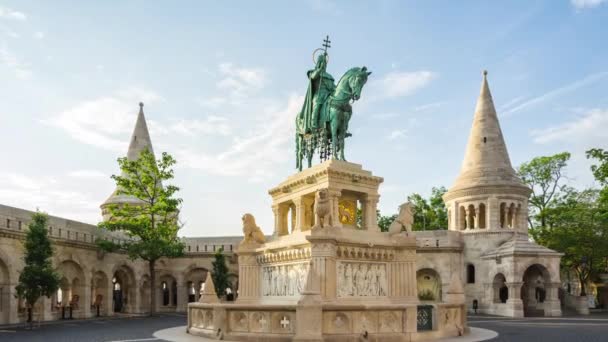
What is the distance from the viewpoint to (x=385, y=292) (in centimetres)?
1906

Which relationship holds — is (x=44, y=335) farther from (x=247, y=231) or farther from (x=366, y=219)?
(x=366, y=219)

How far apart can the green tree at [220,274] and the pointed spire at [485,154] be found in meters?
16.1

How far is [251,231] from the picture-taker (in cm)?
2138

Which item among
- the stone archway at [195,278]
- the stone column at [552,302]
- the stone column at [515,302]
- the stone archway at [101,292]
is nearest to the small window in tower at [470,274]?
the stone column at [515,302]

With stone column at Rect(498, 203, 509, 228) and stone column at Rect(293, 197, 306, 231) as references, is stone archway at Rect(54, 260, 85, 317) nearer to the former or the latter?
stone column at Rect(293, 197, 306, 231)

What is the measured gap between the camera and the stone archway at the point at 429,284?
133 feet

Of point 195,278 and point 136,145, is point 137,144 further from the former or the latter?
point 195,278

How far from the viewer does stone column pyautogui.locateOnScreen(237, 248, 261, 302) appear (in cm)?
2061

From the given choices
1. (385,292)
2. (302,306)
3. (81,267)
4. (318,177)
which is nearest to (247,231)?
(318,177)

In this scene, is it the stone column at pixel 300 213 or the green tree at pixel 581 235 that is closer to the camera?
the stone column at pixel 300 213

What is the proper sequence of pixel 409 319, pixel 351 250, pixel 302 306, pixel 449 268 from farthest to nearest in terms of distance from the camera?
pixel 449 268 → pixel 351 250 → pixel 409 319 → pixel 302 306

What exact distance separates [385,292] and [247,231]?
529 centimetres

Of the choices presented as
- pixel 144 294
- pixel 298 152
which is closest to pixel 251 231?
pixel 298 152

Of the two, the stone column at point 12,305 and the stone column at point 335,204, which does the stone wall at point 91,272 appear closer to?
the stone column at point 12,305
